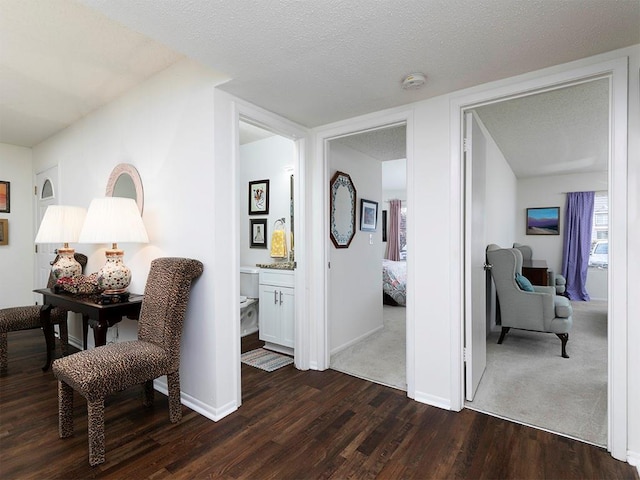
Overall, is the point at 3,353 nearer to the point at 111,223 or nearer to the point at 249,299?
the point at 111,223

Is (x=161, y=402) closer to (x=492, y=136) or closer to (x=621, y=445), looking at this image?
(x=621, y=445)

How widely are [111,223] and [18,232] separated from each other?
354cm

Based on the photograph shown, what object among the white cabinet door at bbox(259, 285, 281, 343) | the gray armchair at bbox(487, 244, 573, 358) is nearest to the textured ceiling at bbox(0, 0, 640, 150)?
the white cabinet door at bbox(259, 285, 281, 343)

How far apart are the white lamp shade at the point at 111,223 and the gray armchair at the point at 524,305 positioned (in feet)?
11.0

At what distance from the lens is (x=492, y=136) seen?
406 centimetres

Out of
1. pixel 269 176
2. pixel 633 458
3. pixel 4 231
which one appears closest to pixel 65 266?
pixel 269 176

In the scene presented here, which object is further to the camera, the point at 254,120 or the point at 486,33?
the point at 254,120

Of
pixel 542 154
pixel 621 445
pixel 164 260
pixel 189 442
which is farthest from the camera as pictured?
pixel 542 154

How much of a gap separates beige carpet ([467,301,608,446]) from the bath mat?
1630 millimetres

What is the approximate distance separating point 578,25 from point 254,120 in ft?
6.36

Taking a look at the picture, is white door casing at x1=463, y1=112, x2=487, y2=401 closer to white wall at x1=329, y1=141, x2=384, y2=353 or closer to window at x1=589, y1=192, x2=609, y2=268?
white wall at x1=329, y1=141, x2=384, y2=353

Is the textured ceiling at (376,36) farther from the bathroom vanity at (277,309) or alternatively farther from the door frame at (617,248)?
the bathroom vanity at (277,309)

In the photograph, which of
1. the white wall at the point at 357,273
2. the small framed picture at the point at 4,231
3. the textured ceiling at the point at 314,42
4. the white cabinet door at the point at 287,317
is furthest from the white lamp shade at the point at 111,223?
the small framed picture at the point at 4,231

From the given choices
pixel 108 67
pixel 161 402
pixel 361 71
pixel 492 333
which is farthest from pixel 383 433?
pixel 108 67
